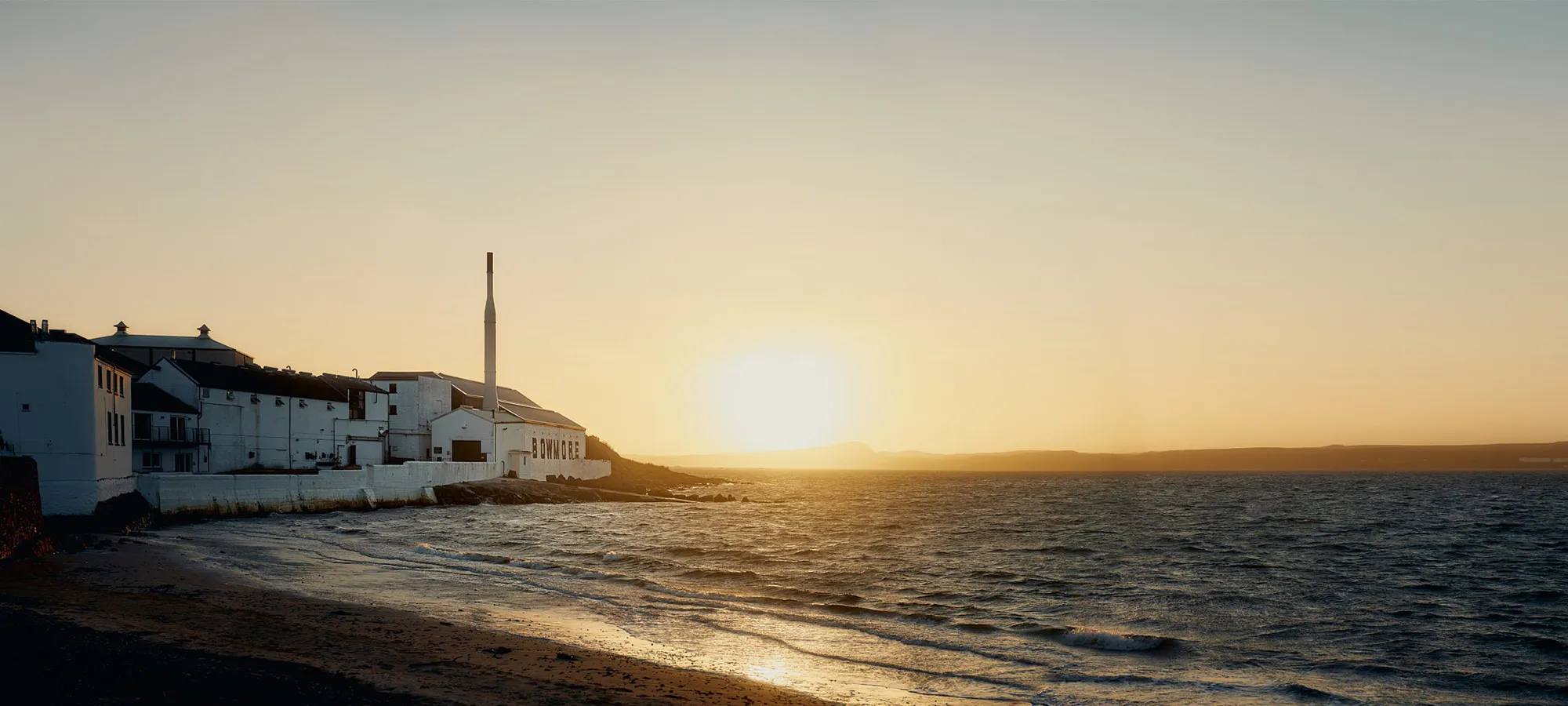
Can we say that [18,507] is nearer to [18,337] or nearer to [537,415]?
[18,337]

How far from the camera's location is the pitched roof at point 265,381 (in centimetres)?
6569

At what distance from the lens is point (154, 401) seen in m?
60.5

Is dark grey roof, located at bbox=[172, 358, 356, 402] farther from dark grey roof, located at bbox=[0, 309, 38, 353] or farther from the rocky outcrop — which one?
the rocky outcrop

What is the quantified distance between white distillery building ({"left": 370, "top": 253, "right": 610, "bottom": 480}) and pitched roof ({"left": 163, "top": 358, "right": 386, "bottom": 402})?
3.74 meters

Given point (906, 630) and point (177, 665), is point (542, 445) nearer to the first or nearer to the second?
point (906, 630)

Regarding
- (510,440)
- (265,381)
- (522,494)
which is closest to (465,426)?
(510,440)

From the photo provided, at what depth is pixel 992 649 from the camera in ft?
67.1

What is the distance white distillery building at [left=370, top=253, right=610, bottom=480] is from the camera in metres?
86.8

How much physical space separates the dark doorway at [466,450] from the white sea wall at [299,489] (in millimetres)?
4777

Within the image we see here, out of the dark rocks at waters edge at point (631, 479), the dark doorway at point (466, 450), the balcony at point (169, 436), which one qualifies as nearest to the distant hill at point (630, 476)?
the dark rocks at waters edge at point (631, 479)

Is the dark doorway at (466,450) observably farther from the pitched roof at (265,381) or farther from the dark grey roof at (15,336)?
the dark grey roof at (15,336)

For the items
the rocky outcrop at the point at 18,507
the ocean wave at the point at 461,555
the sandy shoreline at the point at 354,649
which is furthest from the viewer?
the ocean wave at the point at 461,555

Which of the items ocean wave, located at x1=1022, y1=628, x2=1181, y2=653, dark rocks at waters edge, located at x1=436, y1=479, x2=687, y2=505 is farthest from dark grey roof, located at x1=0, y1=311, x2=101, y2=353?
ocean wave, located at x1=1022, y1=628, x2=1181, y2=653

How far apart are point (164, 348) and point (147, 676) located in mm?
86095
